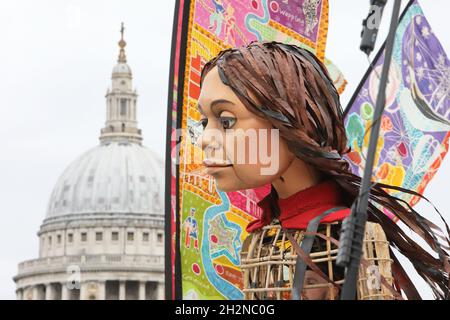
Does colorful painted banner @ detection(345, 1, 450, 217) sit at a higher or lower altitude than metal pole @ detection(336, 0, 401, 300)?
higher

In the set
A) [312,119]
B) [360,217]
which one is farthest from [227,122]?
[360,217]

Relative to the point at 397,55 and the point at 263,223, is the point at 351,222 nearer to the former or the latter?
the point at 263,223

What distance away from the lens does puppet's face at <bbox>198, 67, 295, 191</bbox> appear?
6.73m

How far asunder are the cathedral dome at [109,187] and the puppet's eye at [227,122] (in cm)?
10301

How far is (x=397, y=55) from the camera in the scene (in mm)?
Result: 13945

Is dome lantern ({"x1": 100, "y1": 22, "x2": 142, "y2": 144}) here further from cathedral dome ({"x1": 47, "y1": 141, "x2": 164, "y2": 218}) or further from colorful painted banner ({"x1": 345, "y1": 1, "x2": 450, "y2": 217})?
colorful painted banner ({"x1": 345, "y1": 1, "x2": 450, "y2": 217})

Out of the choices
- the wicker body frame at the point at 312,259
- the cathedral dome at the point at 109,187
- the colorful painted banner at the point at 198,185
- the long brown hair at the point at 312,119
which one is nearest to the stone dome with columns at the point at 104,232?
the cathedral dome at the point at 109,187

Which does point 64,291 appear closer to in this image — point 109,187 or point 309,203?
point 109,187

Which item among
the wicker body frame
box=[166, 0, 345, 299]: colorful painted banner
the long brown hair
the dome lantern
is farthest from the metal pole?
the dome lantern

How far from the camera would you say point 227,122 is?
22.2 feet

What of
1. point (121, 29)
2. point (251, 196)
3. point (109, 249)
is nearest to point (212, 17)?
point (251, 196)

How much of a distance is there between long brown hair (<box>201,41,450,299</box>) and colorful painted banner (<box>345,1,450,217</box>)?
664 centimetres

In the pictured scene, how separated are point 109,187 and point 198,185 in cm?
10082

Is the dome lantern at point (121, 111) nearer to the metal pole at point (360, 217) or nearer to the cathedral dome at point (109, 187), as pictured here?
the cathedral dome at point (109, 187)
